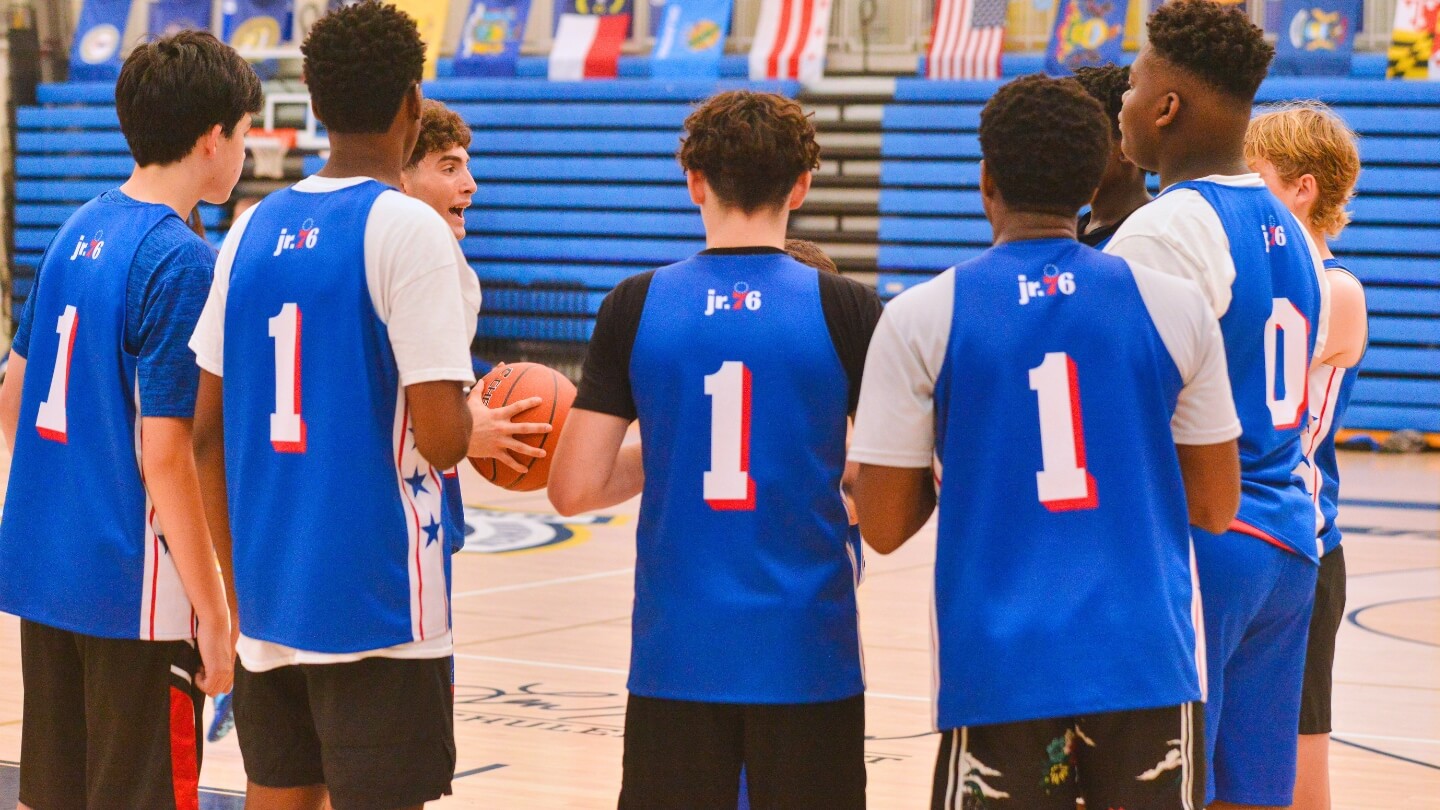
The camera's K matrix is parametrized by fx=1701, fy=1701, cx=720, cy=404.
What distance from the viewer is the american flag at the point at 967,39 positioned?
1309 cm

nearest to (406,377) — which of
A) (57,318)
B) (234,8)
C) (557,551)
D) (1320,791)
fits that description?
(57,318)

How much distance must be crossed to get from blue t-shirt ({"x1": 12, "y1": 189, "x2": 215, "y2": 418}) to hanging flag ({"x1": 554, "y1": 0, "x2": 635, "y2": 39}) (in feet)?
38.8

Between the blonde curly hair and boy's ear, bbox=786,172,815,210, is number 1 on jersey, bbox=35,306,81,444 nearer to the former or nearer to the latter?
boy's ear, bbox=786,172,815,210

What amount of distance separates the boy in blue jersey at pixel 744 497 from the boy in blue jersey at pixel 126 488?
2.18ft

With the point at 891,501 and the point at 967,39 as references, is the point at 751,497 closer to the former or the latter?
the point at 891,501

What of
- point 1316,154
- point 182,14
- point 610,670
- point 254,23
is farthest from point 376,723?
point 182,14

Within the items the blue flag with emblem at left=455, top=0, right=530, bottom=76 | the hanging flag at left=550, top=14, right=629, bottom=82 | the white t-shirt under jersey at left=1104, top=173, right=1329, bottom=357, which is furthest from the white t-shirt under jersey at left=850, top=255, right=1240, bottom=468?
the blue flag with emblem at left=455, top=0, right=530, bottom=76

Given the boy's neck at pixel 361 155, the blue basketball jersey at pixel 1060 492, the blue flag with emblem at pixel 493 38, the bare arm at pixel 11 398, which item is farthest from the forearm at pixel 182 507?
the blue flag with emblem at pixel 493 38

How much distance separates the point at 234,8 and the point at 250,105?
1341 centimetres

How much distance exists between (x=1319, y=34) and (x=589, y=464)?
11111mm

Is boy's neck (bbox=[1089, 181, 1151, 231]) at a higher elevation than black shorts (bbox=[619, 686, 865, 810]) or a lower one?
higher

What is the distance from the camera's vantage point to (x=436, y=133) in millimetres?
3248

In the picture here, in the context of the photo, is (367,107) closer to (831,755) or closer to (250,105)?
(250,105)

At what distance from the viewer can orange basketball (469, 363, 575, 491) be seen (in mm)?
3148
